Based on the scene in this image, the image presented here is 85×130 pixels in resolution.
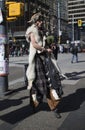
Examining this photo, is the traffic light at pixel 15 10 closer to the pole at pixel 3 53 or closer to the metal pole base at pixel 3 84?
the pole at pixel 3 53

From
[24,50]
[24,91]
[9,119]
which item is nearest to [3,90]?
[24,91]

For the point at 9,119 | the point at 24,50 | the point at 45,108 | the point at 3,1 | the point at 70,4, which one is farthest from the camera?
the point at 70,4

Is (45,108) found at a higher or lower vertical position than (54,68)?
lower

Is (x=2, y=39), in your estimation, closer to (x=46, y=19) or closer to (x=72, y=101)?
(x=72, y=101)

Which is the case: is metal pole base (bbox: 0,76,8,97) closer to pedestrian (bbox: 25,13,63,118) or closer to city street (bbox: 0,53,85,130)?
city street (bbox: 0,53,85,130)

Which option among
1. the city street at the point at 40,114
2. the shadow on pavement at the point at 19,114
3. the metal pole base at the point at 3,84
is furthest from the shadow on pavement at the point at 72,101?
the metal pole base at the point at 3,84

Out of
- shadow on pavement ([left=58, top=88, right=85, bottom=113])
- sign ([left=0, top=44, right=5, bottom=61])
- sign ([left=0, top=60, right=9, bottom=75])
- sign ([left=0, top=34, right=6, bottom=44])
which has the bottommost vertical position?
shadow on pavement ([left=58, top=88, right=85, bottom=113])

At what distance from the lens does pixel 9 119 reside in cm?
693

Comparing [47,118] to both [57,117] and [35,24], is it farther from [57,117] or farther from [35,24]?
[35,24]

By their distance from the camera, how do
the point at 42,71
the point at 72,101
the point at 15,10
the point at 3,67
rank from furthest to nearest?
the point at 15,10
the point at 3,67
the point at 72,101
the point at 42,71

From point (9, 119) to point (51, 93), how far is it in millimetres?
883

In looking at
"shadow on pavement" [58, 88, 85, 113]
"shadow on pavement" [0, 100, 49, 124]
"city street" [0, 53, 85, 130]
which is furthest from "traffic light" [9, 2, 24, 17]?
"shadow on pavement" [0, 100, 49, 124]

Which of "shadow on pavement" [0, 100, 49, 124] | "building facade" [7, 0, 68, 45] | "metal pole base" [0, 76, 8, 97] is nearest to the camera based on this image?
"shadow on pavement" [0, 100, 49, 124]

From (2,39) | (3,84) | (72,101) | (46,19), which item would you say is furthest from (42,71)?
(46,19)
